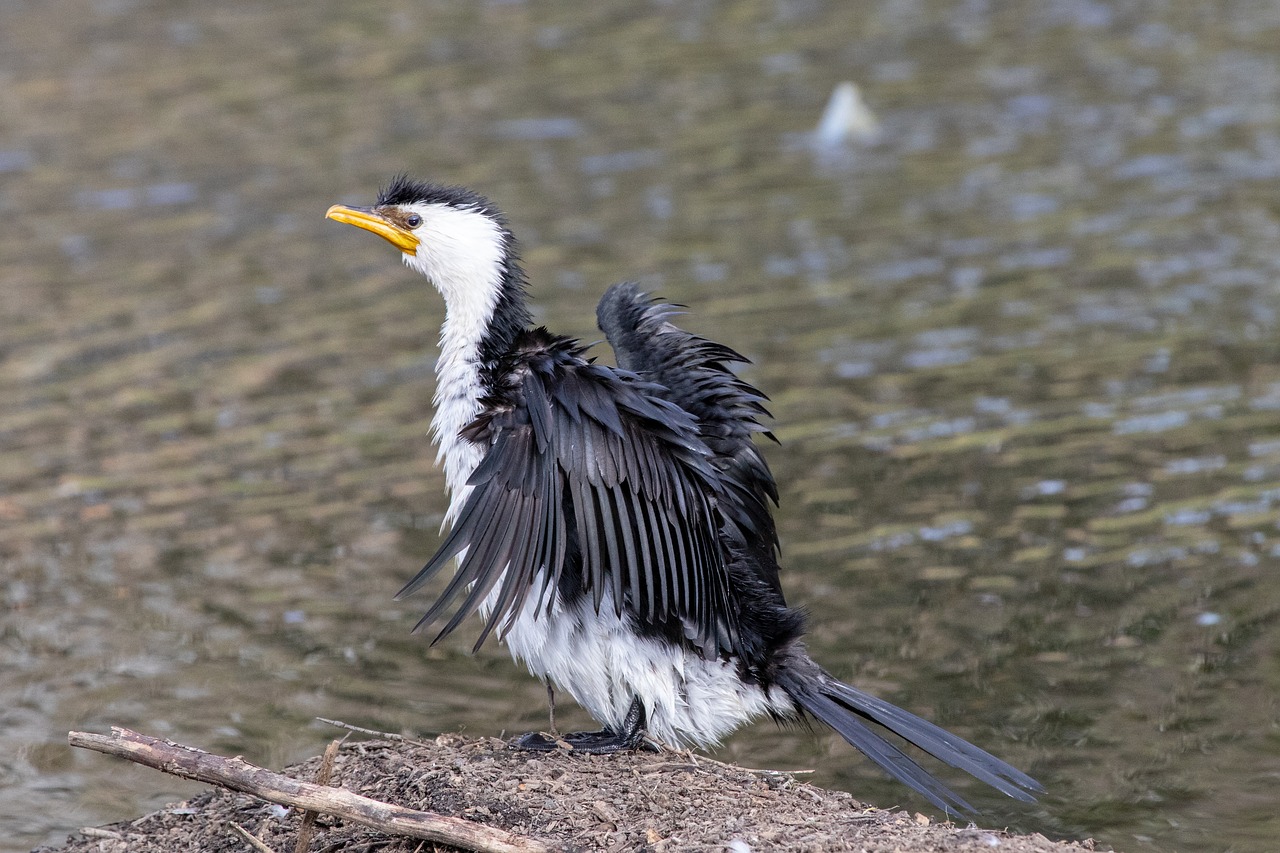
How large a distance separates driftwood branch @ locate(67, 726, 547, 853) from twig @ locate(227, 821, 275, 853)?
0.19 m

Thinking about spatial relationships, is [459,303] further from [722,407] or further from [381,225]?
[722,407]

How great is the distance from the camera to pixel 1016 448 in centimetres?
837

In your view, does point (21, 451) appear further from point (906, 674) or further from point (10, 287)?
point (906, 674)

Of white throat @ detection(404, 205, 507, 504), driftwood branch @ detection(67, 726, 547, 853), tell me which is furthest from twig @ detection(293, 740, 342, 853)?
white throat @ detection(404, 205, 507, 504)

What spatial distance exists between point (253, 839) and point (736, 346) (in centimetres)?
568

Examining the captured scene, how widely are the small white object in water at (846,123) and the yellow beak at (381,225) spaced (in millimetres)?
8401

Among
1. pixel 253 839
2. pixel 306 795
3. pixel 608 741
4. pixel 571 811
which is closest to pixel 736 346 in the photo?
pixel 608 741

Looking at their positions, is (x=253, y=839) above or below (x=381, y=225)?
below

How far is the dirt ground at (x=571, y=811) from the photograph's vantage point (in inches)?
177

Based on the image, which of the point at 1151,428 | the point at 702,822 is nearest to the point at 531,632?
the point at 702,822

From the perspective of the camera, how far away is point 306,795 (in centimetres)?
441

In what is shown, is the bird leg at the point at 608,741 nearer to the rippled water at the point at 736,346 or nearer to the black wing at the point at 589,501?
the black wing at the point at 589,501

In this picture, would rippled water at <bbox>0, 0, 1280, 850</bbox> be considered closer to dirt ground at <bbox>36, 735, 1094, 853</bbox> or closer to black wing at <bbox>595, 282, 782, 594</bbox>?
dirt ground at <bbox>36, 735, 1094, 853</bbox>

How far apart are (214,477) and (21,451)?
127cm
